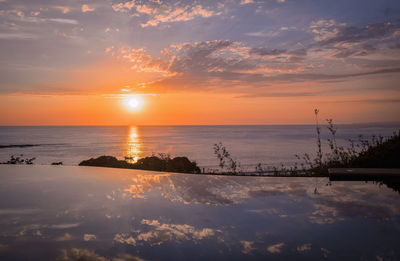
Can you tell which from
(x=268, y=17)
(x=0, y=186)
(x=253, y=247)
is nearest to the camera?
(x=253, y=247)

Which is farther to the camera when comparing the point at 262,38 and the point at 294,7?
the point at 262,38

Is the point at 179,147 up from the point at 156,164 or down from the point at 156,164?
down

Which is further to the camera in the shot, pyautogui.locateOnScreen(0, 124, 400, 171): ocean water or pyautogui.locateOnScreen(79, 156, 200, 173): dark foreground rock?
pyautogui.locateOnScreen(0, 124, 400, 171): ocean water

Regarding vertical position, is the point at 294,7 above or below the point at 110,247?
above

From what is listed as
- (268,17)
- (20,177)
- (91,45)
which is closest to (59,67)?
(91,45)

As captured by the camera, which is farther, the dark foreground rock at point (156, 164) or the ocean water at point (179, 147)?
the ocean water at point (179, 147)

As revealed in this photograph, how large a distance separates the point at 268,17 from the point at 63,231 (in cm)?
897

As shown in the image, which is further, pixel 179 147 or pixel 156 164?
pixel 179 147

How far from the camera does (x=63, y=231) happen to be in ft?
10.7

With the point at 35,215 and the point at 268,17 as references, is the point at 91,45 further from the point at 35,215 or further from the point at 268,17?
the point at 35,215

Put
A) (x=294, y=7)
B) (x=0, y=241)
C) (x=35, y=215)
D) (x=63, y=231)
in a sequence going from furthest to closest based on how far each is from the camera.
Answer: (x=294, y=7)
(x=35, y=215)
(x=63, y=231)
(x=0, y=241)

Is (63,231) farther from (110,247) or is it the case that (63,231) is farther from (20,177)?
(20,177)

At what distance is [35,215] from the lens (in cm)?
392

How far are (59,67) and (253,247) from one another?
648 inches
